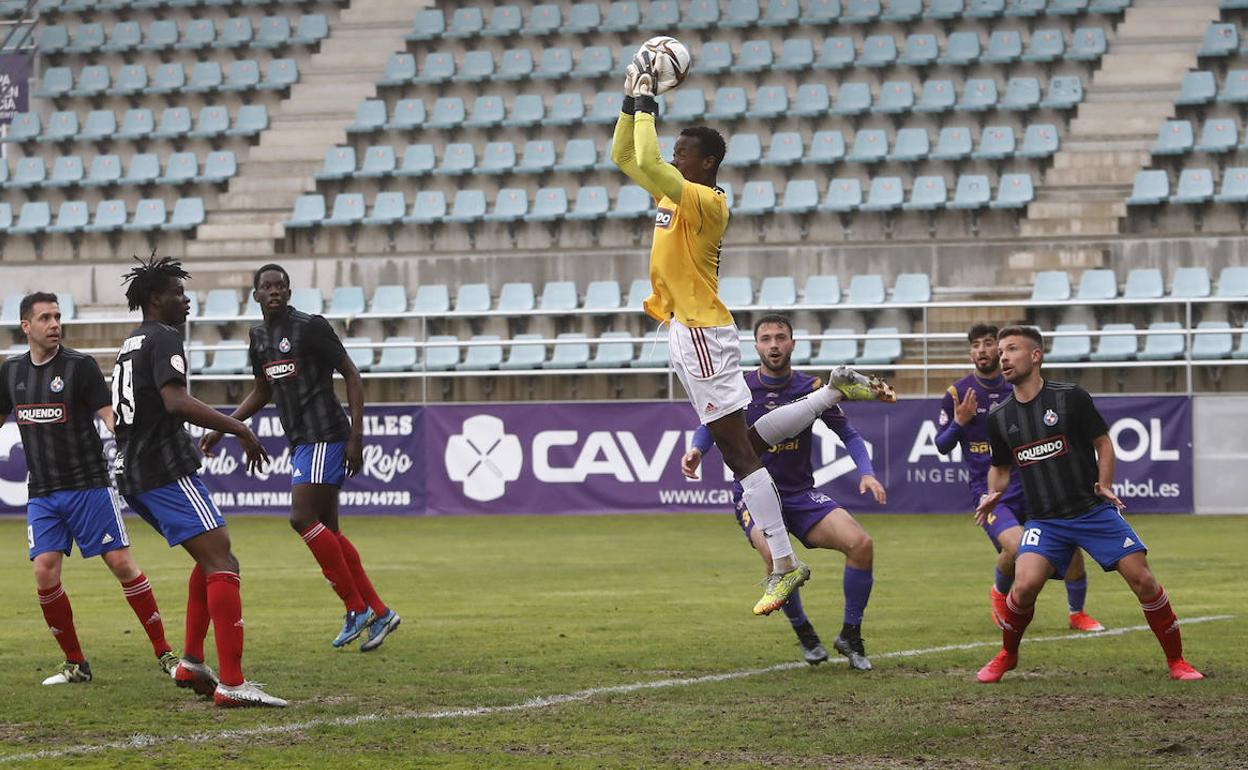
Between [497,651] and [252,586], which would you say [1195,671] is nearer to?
[497,651]

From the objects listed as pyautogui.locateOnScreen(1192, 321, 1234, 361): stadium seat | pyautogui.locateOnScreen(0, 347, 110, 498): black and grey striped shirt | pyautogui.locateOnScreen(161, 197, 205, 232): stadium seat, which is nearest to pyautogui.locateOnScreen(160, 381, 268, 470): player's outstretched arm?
pyautogui.locateOnScreen(0, 347, 110, 498): black and grey striped shirt

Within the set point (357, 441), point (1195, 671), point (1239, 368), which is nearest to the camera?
point (1195, 671)

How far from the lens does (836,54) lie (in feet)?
95.0

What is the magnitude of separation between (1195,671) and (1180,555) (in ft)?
24.9

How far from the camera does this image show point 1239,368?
22.9 metres

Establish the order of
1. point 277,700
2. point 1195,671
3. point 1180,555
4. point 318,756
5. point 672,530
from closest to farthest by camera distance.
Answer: point 318,756 < point 277,700 < point 1195,671 < point 1180,555 < point 672,530

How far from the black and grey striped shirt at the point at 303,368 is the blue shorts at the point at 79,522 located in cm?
147

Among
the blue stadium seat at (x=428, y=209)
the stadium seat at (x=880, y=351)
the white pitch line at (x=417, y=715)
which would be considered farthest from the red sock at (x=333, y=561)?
the blue stadium seat at (x=428, y=209)

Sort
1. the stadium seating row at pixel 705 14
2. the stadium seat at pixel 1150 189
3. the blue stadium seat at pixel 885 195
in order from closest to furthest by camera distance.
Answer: the stadium seat at pixel 1150 189 < the blue stadium seat at pixel 885 195 < the stadium seating row at pixel 705 14

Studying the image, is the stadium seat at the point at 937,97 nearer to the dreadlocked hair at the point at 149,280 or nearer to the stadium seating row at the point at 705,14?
the stadium seating row at the point at 705,14

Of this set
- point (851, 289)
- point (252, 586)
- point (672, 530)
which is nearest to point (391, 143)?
point (851, 289)

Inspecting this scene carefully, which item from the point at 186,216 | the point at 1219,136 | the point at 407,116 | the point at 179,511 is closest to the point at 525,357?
the point at 407,116

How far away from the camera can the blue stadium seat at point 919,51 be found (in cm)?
2850

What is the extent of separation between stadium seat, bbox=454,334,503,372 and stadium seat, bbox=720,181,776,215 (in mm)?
4409
